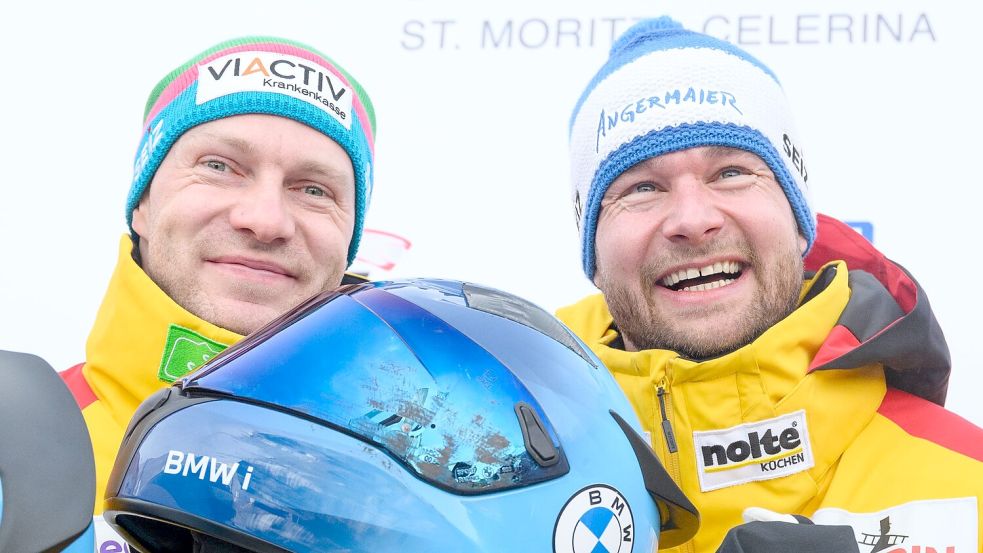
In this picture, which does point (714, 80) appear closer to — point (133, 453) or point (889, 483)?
point (889, 483)

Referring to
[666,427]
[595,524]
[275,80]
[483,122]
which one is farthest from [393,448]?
[483,122]

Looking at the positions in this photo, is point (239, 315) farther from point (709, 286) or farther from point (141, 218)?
point (709, 286)

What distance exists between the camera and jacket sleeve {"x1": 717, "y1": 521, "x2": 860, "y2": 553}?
3.71ft

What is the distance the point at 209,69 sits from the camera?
6.46 ft

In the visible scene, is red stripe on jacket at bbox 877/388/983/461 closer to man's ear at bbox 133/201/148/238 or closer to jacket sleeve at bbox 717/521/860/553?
jacket sleeve at bbox 717/521/860/553

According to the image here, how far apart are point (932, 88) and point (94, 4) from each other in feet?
6.48

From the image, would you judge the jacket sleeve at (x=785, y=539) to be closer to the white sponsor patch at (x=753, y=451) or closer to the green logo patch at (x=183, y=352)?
the white sponsor patch at (x=753, y=451)

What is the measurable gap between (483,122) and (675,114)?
0.88 meters

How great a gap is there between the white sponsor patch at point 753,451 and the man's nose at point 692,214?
296 millimetres

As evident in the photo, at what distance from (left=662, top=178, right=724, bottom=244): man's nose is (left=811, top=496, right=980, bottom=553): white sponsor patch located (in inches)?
17.4

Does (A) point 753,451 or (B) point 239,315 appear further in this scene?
(B) point 239,315

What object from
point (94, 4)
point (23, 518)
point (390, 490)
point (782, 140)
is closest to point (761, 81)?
point (782, 140)

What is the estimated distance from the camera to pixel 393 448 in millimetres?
1007

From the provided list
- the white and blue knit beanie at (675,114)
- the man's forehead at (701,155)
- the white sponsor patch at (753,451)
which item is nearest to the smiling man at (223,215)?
the white and blue knit beanie at (675,114)
